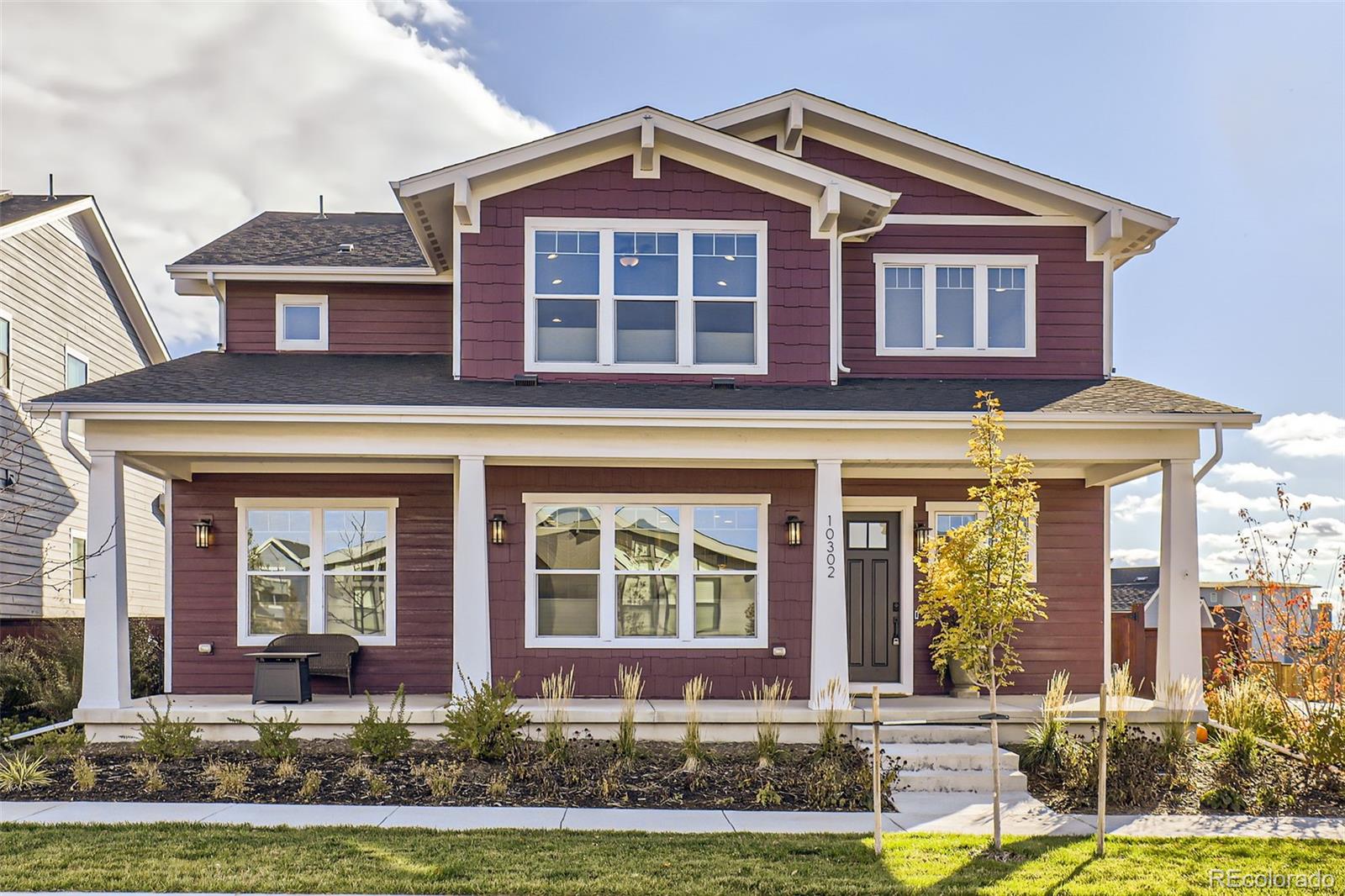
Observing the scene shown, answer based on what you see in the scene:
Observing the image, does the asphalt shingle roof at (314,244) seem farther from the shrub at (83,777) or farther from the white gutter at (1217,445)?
the white gutter at (1217,445)

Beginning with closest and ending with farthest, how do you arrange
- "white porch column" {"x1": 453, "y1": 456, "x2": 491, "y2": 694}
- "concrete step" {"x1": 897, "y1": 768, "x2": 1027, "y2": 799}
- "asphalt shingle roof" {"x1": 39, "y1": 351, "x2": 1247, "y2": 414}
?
"concrete step" {"x1": 897, "y1": 768, "x2": 1027, "y2": 799}, "white porch column" {"x1": 453, "y1": 456, "x2": 491, "y2": 694}, "asphalt shingle roof" {"x1": 39, "y1": 351, "x2": 1247, "y2": 414}

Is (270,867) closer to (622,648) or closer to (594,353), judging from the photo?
A: (622,648)

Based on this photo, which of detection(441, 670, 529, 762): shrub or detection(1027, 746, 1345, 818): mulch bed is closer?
detection(1027, 746, 1345, 818): mulch bed

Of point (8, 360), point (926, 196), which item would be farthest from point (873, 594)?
point (8, 360)

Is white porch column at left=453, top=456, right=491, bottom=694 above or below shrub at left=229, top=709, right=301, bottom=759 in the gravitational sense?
above

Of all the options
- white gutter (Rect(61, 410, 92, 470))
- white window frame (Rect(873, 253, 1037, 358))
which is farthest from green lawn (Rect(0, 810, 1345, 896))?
white window frame (Rect(873, 253, 1037, 358))

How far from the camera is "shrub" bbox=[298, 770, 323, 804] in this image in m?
8.98

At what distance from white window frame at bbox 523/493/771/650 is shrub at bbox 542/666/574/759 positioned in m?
0.75

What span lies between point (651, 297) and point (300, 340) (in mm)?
5058

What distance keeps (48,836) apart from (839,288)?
9605 millimetres

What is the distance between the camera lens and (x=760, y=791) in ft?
29.9

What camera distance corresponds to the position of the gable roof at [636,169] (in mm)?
11609

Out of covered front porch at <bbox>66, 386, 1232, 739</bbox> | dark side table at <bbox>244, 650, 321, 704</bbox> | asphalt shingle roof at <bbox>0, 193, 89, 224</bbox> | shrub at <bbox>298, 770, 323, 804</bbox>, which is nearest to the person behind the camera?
shrub at <bbox>298, 770, 323, 804</bbox>

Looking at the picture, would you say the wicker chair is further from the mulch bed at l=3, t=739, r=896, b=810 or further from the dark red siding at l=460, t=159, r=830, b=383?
the dark red siding at l=460, t=159, r=830, b=383
